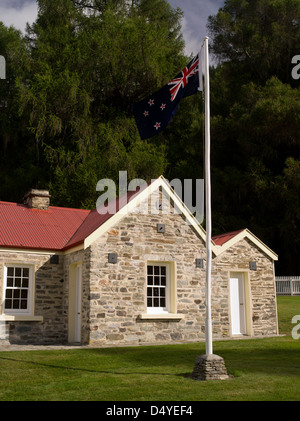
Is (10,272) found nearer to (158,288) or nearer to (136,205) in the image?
(136,205)

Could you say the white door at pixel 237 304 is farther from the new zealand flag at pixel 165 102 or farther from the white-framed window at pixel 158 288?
the new zealand flag at pixel 165 102

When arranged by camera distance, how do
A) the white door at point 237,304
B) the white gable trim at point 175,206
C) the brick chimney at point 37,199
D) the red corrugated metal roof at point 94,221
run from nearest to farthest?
the white gable trim at point 175,206, the red corrugated metal roof at point 94,221, the white door at point 237,304, the brick chimney at point 37,199

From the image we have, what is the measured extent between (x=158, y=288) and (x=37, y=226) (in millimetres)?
5096

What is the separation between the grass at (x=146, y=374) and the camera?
7402mm

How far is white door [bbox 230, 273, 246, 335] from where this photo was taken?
17328mm

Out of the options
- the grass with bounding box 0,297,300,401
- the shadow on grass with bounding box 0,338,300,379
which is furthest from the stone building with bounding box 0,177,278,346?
the grass with bounding box 0,297,300,401

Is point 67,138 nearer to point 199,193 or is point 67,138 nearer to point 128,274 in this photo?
point 199,193

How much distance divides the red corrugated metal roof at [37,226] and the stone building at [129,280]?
0.14 feet

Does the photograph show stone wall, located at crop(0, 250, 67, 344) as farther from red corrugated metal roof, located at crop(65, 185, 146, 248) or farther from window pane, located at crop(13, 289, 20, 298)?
red corrugated metal roof, located at crop(65, 185, 146, 248)

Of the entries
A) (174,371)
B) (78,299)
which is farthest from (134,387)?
(78,299)

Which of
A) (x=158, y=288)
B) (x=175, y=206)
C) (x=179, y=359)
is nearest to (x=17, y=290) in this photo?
(x=158, y=288)

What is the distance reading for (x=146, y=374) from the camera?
921 cm

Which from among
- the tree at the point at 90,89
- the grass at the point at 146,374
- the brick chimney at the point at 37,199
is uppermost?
the tree at the point at 90,89

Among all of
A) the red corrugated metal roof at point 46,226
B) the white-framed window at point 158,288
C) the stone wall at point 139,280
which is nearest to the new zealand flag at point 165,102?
the red corrugated metal roof at point 46,226
